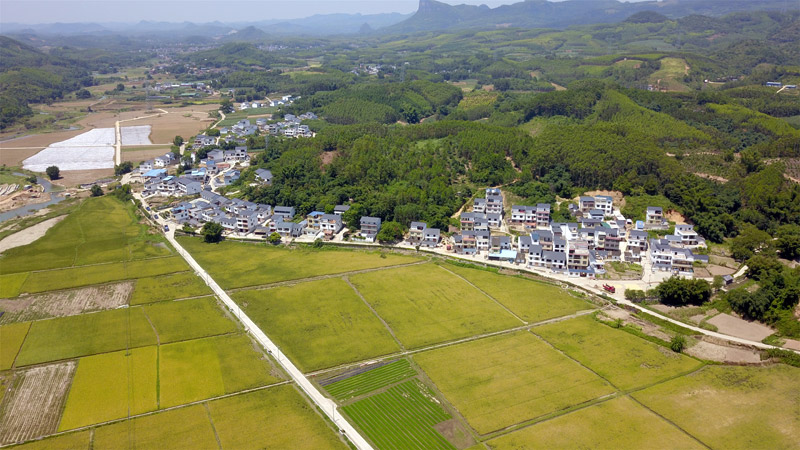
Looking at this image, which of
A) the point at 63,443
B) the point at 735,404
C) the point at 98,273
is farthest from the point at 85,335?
the point at 735,404

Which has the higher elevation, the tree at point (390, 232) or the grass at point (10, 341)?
the tree at point (390, 232)

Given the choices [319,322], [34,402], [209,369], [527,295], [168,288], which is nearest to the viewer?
[34,402]

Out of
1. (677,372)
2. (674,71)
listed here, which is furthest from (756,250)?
(674,71)

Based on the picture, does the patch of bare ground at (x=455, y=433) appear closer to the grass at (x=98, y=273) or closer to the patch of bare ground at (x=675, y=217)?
the grass at (x=98, y=273)

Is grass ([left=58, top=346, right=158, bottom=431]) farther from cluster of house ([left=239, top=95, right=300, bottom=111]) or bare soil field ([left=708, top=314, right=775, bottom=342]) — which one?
cluster of house ([left=239, top=95, right=300, bottom=111])

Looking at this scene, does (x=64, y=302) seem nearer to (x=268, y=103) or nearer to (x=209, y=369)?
(x=209, y=369)

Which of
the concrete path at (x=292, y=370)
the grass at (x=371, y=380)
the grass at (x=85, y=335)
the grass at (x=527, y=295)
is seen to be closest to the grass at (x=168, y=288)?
the concrete path at (x=292, y=370)

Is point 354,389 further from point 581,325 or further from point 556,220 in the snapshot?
point 556,220
